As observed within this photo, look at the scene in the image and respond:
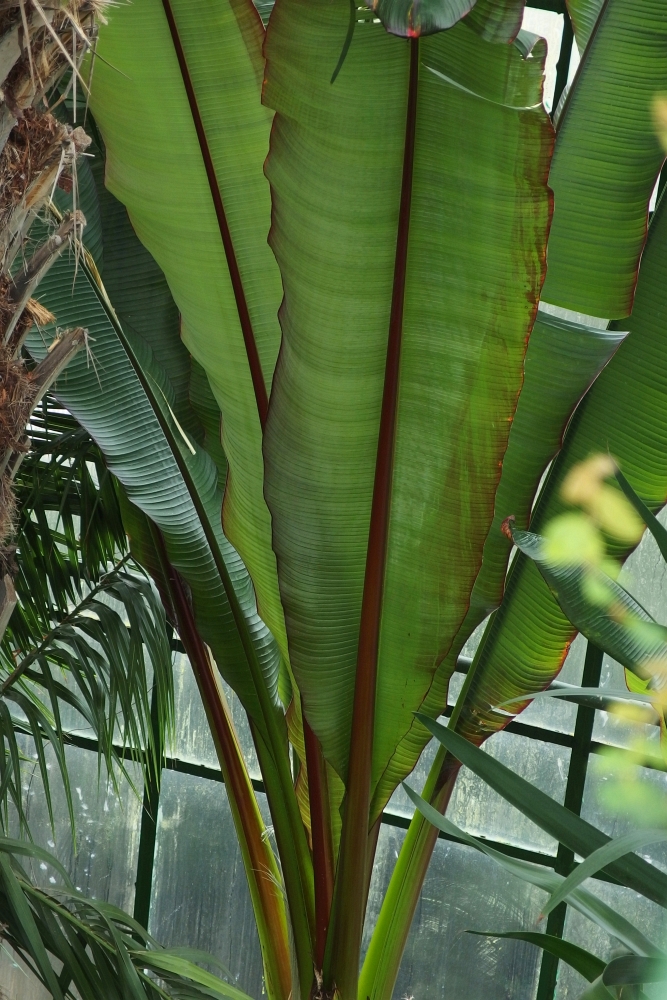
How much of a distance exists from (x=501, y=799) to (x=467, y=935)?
14.7 inches

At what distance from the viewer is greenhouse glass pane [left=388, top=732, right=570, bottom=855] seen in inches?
91.9

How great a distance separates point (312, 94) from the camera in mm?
853

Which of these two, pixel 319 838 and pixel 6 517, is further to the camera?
pixel 319 838

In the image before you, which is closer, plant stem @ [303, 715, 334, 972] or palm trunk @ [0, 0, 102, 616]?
palm trunk @ [0, 0, 102, 616]

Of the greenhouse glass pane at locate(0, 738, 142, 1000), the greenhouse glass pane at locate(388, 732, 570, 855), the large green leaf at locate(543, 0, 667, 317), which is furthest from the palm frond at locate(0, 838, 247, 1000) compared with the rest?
the greenhouse glass pane at locate(0, 738, 142, 1000)

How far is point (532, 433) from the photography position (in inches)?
48.3

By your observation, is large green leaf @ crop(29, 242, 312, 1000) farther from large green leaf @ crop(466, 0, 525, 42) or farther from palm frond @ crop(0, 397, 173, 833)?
large green leaf @ crop(466, 0, 525, 42)

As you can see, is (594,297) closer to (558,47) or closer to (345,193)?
(345,193)

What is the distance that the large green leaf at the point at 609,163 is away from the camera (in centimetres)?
106

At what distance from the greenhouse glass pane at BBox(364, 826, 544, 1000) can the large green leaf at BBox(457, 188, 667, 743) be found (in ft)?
3.68

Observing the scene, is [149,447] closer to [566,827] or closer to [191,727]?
[566,827]

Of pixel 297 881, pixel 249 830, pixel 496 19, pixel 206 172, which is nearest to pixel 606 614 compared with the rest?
pixel 496 19

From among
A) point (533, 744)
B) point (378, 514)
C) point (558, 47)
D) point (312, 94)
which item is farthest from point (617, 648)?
point (558, 47)

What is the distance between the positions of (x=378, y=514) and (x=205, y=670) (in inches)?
25.2
